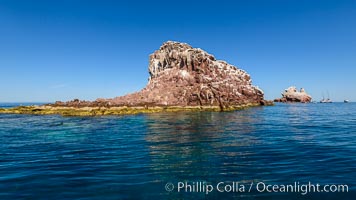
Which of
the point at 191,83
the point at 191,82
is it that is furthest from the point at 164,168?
the point at 191,82

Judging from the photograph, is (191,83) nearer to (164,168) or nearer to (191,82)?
(191,82)

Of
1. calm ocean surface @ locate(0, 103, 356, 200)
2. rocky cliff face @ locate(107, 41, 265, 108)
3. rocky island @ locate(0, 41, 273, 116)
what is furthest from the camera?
rocky cliff face @ locate(107, 41, 265, 108)

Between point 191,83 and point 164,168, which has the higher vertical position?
point 191,83

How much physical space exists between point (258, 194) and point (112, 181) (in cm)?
833

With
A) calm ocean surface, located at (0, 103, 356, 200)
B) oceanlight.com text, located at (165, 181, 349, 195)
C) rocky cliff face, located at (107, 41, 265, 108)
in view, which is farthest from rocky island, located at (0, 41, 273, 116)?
oceanlight.com text, located at (165, 181, 349, 195)

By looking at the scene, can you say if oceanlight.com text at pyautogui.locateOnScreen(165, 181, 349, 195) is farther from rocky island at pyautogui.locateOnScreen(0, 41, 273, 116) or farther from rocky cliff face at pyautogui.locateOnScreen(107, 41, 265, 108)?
rocky cliff face at pyautogui.locateOnScreen(107, 41, 265, 108)

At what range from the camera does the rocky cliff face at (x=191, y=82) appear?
128750mm

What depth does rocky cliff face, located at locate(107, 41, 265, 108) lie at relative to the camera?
422ft

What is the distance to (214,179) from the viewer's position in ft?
49.4

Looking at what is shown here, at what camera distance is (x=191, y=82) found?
14438 centimetres

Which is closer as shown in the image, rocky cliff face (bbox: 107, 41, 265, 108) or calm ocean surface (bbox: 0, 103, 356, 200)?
calm ocean surface (bbox: 0, 103, 356, 200)

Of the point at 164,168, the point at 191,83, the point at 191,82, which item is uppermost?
the point at 191,82

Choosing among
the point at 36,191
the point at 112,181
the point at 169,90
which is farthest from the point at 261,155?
the point at 169,90

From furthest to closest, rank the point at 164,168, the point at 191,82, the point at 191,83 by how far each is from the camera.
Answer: the point at 191,82, the point at 191,83, the point at 164,168
